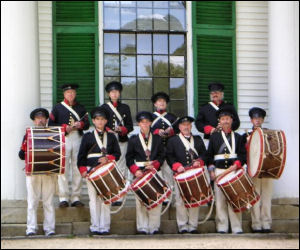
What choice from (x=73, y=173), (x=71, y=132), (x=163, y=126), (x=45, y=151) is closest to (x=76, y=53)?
(x=71, y=132)

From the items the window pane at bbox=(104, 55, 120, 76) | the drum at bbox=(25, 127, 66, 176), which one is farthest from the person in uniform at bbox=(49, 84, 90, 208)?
the window pane at bbox=(104, 55, 120, 76)

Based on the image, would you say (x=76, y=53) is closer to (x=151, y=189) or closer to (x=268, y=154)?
(x=151, y=189)

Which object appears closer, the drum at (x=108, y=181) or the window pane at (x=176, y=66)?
the drum at (x=108, y=181)

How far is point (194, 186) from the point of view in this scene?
33.6 ft

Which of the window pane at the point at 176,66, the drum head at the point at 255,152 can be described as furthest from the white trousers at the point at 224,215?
the window pane at the point at 176,66

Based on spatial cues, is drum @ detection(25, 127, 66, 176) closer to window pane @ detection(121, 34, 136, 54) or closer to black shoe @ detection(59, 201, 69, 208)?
black shoe @ detection(59, 201, 69, 208)

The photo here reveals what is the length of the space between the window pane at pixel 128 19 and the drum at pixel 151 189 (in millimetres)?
3704

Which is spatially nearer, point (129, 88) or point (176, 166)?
point (176, 166)

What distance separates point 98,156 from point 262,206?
248 cm

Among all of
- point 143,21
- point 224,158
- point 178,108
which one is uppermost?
point 143,21

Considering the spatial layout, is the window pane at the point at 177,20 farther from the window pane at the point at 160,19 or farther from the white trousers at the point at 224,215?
the white trousers at the point at 224,215

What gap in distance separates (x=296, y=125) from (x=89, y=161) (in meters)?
3.64

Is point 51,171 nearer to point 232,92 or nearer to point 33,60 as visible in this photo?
point 33,60

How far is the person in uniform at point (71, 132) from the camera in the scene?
11141mm
